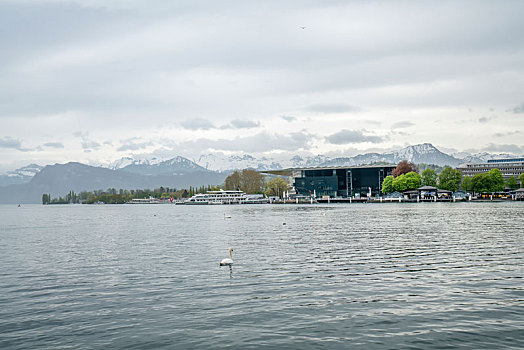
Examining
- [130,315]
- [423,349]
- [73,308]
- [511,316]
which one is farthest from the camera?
[73,308]

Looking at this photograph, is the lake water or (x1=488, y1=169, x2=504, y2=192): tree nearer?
the lake water

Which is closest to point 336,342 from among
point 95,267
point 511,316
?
point 511,316

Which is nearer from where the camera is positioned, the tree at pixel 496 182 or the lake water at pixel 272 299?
the lake water at pixel 272 299

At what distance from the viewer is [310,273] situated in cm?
2838

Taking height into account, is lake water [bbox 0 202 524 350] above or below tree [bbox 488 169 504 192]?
below

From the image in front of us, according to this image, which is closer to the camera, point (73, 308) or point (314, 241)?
point (73, 308)

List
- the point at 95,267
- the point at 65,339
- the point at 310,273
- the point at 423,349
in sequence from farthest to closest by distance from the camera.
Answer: the point at 95,267
the point at 310,273
the point at 65,339
the point at 423,349

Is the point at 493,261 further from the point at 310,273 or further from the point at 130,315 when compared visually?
the point at 130,315

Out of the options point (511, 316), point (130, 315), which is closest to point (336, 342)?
point (511, 316)

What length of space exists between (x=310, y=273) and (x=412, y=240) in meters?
20.6

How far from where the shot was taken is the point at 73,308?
21672mm

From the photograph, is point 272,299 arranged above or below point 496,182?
below

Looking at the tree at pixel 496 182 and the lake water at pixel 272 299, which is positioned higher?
the tree at pixel 496 182

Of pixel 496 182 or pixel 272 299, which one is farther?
pixel 496 182
